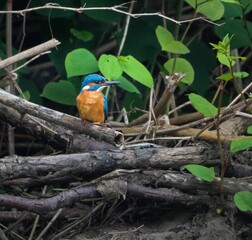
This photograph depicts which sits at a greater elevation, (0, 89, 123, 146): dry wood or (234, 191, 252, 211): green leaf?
(0, 89, 123, 146): dry wood

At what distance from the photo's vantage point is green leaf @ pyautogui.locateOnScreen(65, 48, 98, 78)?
356 cm

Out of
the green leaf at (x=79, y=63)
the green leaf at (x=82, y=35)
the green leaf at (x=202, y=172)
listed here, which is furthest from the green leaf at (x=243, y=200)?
the green leaf at (x=82, y=35)

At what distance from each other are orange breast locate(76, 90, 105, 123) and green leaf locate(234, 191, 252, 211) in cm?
78

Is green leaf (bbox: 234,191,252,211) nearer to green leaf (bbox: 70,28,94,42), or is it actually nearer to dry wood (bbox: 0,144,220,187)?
dry wood (bbox: 0,144,220,187)

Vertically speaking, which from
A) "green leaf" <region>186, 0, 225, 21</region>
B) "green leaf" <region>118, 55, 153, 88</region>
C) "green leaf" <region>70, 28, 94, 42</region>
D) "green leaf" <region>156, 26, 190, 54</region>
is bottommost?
"green leaf" <region>70, 28, 94, 42</region>

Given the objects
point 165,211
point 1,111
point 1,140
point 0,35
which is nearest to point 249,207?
point 165,211

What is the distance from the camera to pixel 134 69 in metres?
3.48

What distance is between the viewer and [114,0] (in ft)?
14.2

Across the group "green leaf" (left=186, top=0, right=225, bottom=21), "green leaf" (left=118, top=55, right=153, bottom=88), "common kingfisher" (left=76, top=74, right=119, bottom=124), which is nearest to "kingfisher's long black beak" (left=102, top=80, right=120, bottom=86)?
"common kingfisher" (left=76, top=74, right=119, bottom=124)

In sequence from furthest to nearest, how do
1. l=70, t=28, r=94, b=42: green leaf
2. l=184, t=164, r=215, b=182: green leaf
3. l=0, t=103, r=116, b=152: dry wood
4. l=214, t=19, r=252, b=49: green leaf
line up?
1. l=70, t=28, r=94, b=42: green leaf
2. l=214, t=19, r=252, b=49: green leaf
3. l=0, t=103, r=116, b=152: dry wood
4. l=184, t=164, r=215, b=182: green leaf

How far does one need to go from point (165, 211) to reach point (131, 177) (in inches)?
11.4

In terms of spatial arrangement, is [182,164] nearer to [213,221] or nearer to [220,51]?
[213,221]

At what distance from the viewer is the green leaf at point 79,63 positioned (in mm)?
3564

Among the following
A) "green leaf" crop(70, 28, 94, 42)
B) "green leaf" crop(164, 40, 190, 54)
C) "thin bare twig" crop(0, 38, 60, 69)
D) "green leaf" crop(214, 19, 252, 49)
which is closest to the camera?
"thin bare twig" crop(0, 38, 60, 69)
